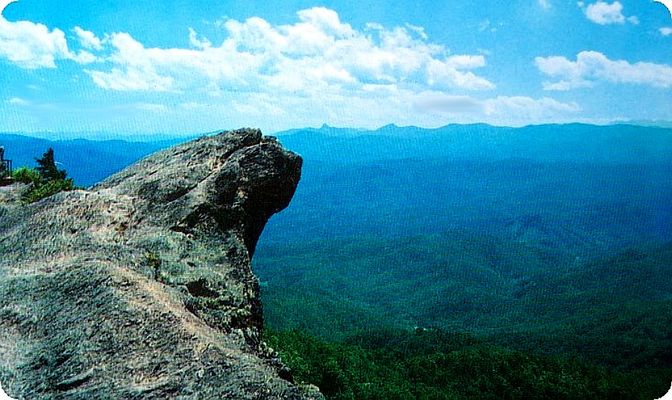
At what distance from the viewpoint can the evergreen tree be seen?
13734 millimetres

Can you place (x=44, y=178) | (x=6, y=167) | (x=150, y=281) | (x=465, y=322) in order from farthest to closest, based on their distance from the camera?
(x=465, y=322)
(x=6, y=167)
(x=44, y=178)
(x=150, y=281)

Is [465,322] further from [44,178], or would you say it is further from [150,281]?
[150,281]

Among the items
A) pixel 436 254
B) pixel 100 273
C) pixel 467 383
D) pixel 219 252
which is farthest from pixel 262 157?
pixel 436 254

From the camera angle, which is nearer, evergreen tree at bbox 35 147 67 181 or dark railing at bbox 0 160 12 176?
evergreen tree at bbox 35 147 67 181

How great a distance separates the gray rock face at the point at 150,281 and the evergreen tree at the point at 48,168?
179cm

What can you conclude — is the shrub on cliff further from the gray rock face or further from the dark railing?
the gray rock face

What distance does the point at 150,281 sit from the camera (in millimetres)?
7703

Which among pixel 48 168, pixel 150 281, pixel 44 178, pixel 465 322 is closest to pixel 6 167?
pixel 48 168

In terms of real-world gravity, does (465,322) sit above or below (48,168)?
below

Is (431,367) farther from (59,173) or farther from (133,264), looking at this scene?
(133,264)

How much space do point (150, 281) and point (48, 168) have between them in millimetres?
7933

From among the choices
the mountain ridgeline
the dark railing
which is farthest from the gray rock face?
the mountain ridgeline

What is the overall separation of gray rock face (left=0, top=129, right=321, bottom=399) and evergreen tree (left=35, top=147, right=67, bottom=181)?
1.79 m

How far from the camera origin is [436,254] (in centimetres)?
18550
